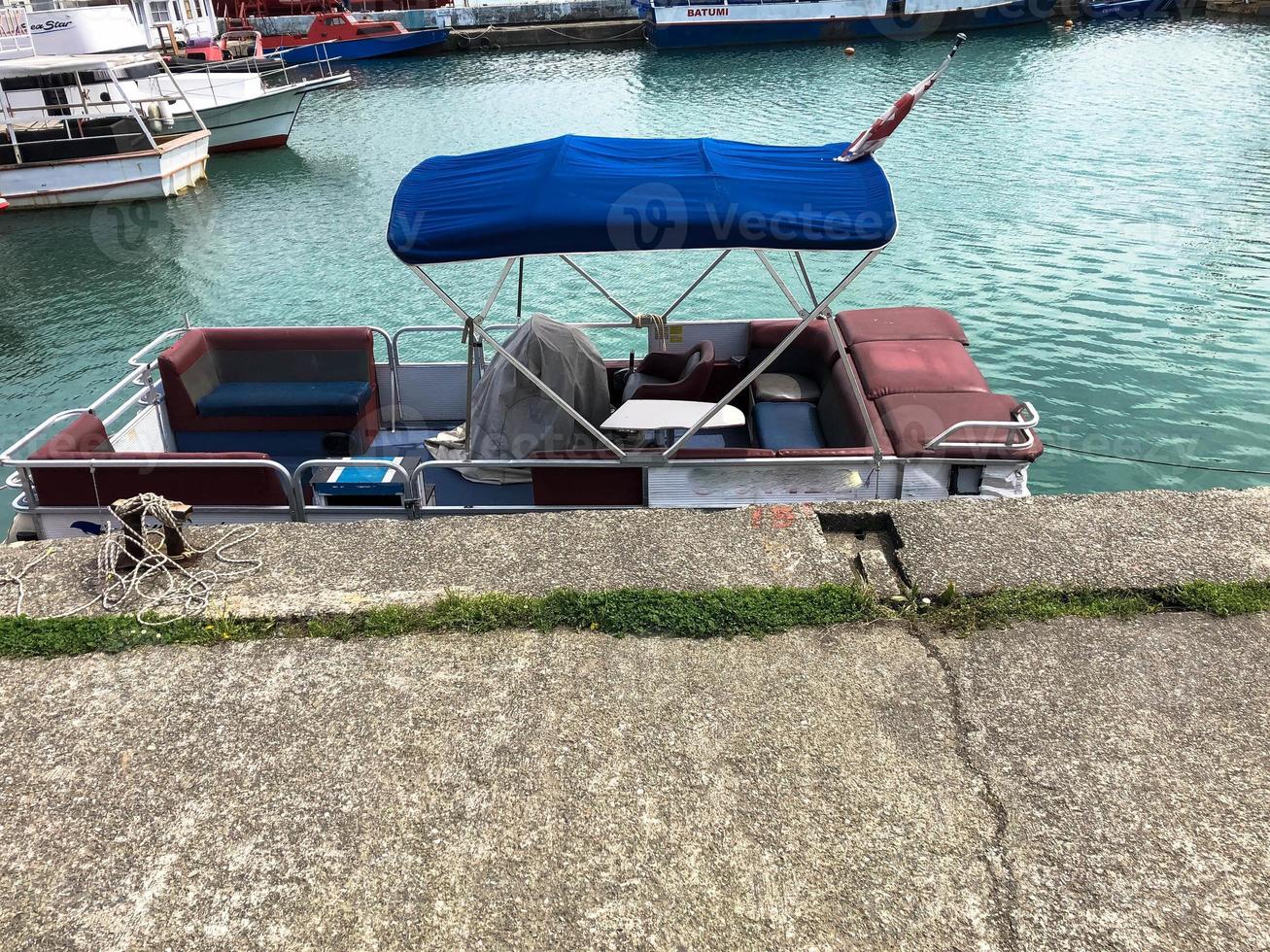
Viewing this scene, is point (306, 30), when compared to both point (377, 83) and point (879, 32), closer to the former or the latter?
point (377, 83)

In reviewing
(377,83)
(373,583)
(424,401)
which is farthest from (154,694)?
(377,83)

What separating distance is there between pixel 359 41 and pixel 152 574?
45.9 meters

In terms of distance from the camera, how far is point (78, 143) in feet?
78.9

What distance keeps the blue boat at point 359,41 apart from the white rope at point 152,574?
44814mm

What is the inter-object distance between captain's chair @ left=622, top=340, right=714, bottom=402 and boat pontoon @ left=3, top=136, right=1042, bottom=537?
2 centimetres

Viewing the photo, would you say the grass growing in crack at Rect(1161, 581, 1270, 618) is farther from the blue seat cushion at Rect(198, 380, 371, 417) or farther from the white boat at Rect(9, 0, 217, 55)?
the white boat at Rect(9, 0, 217, 55)

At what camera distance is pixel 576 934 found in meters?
3.27

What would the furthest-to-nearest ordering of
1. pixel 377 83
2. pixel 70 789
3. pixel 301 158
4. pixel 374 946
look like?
pixel 377 83 < pixel 301 158 < pixel 70 789 < pixel 374 946

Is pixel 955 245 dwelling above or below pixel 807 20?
below

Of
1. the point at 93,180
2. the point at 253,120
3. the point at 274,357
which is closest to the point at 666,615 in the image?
the point at 274,357

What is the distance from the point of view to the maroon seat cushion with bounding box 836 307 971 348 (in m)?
7.71

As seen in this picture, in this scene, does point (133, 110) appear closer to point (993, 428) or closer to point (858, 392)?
point (858, 392)

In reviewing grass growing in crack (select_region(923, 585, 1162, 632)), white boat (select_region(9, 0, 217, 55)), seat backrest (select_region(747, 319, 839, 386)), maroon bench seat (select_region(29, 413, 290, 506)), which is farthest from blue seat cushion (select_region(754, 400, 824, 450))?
white boat (select_region(9, 0, 217, 55))

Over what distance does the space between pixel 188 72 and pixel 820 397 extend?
29880mm
